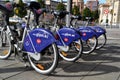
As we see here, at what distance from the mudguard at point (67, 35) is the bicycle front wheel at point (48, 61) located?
0.86 m

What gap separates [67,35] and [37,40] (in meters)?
1.27

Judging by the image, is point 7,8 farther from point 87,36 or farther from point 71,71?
point 87,36

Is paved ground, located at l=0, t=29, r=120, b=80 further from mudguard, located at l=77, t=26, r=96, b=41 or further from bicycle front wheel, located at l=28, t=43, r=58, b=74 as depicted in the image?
mudguard, located at l=77, t=26, r=96, b=41

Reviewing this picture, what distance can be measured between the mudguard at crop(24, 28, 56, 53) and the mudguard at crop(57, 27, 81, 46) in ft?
3.83

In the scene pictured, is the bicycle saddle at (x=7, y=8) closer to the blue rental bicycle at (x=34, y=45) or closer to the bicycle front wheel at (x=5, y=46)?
the blue rental bicycle at (x=34, y=45)

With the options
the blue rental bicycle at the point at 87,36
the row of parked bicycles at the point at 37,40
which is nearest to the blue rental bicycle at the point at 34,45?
the row of parked bicycles at the point at 37,40

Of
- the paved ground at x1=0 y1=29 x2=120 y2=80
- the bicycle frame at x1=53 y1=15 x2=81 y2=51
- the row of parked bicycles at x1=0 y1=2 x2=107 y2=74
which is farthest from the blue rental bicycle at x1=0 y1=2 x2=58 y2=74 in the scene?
the bicycle frame at x1=53 y1=15 x2=81 y2=51

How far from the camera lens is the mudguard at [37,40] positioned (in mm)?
3938

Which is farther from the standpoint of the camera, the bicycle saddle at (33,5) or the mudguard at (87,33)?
the mudguard at (87,33)

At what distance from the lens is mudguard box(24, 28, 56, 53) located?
3938mm

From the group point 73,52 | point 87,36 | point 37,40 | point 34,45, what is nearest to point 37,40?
point 37,40

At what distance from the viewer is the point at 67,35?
17.2 ft

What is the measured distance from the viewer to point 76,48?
5.60m

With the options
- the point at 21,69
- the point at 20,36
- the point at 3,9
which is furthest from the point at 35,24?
the point at 21,69
